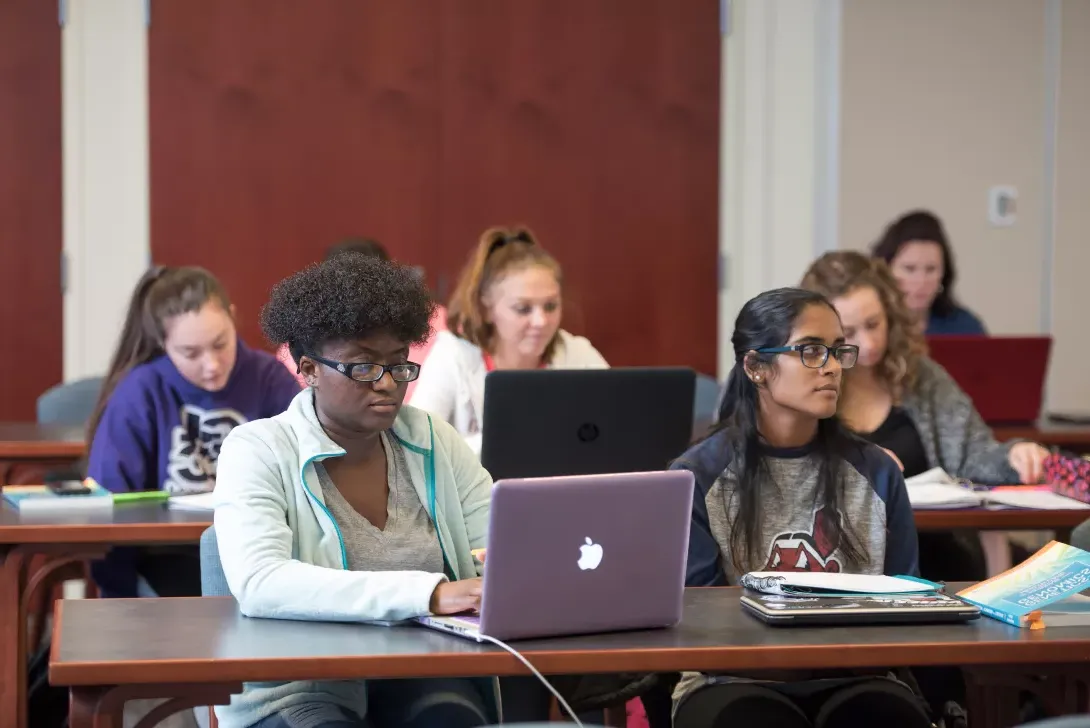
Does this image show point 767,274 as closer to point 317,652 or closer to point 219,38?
point 219,38

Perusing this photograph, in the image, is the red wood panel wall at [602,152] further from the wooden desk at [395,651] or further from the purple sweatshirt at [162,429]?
the wooden desk at [395,651]

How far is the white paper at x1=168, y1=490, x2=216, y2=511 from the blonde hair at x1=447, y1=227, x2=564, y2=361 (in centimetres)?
94

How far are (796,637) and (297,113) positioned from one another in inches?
157

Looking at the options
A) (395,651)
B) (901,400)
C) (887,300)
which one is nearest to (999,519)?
(901,400)

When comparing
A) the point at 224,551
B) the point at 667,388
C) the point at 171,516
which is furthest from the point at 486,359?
the point at 224,551

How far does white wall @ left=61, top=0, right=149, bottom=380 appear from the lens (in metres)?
5.19

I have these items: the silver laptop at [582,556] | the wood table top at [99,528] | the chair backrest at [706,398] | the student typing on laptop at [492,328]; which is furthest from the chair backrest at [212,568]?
the chair backrest at [706,398]

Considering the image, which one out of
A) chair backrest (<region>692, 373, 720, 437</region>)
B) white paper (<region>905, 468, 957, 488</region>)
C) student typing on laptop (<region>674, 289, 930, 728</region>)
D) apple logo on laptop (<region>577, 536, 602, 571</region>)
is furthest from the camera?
chair backrest (<region>692, 373, 720, 437</region>)

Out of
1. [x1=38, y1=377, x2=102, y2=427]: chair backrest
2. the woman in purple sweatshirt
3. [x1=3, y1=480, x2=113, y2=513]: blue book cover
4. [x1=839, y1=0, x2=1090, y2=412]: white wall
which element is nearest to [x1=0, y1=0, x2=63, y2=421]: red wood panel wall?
[x1=38, y1=377, x2=102, y2=427]: chair backrest

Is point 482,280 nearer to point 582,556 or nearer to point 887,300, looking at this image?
point 887,300

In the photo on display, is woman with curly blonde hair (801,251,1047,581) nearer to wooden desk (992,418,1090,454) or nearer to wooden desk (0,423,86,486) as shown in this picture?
wooden desk (992,418,1090,454)

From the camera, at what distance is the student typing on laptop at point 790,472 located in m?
2.36

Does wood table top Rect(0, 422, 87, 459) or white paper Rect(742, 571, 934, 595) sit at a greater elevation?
wood table top Rect(0, 422, 87, 459)

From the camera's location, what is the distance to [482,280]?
3.71 metres
